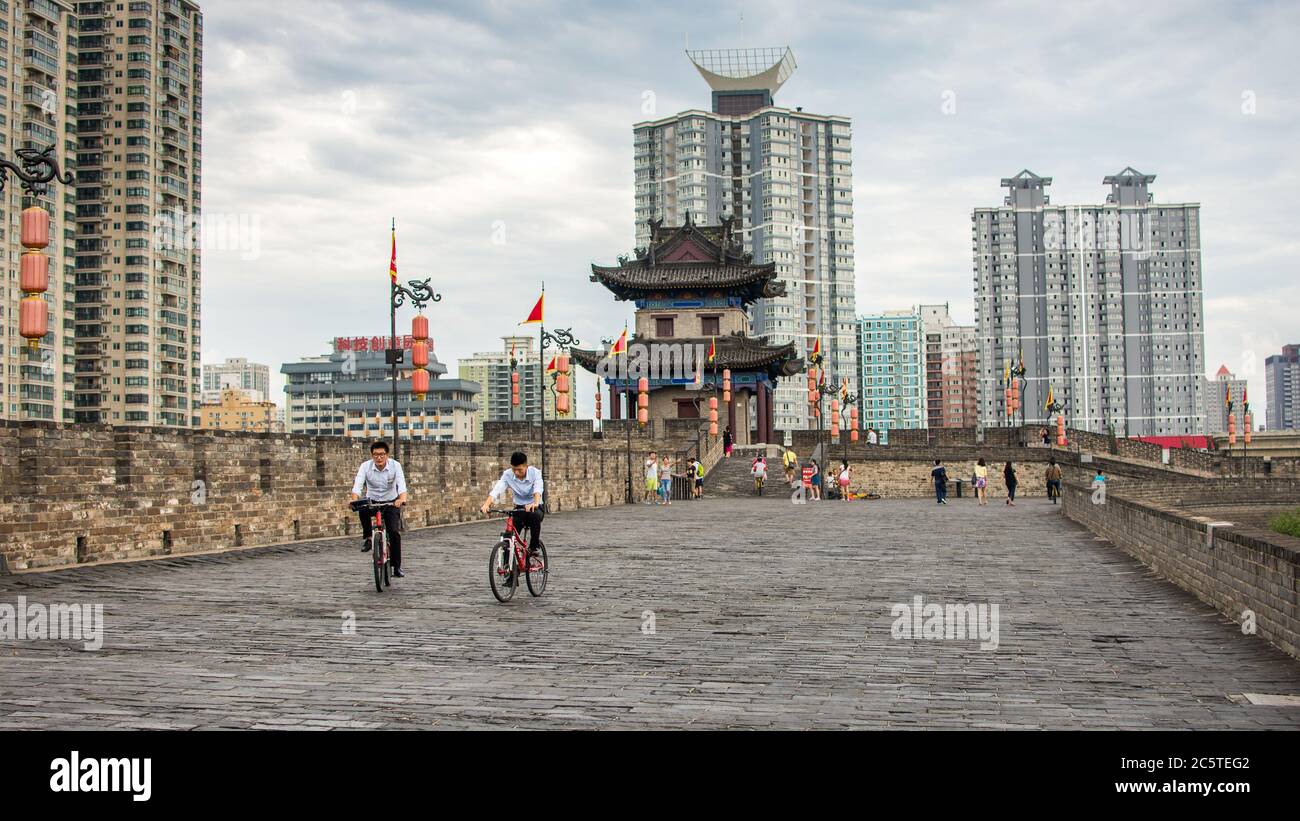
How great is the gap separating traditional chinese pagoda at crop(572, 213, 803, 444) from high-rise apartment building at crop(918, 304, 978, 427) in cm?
8651

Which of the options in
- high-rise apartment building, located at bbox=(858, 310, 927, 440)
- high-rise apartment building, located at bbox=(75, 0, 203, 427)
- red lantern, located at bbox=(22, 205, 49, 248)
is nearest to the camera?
red lantern, located at bbox=(22, 205, 49, 248)

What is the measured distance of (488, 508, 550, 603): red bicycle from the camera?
984cm

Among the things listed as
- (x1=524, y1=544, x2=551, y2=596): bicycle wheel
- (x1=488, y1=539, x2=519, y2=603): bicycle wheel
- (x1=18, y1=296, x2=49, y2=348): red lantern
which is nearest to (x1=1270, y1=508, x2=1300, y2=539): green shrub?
(x1=524, y1=544, x2=551, y2=596): bicycle wheel

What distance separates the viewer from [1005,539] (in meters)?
18.0

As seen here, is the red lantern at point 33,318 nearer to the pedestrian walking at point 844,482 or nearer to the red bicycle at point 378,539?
the red bicycle at point 378,539

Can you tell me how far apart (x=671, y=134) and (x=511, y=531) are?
107 metres

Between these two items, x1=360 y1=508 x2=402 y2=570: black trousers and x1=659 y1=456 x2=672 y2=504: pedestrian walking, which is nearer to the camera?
x1=360 y1=508 x2=402 y2=570: black trousers

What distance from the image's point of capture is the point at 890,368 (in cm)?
12631

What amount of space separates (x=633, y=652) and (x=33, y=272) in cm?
836

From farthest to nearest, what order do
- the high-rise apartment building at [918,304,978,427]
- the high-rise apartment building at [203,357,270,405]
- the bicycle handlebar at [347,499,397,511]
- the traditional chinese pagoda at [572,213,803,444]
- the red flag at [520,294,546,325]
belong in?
the high-rise apartment building at [203,357,270,405]
the high-rise apartment building at [918,304,978,427]
the traditional chinese pagoda at [572,213,803,444]
the red flag at [520,294,546,325]
the bicycle handlebar at [347,499,397,511]

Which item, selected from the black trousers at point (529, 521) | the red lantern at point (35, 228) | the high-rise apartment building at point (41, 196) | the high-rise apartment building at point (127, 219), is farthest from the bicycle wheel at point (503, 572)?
the high-rise apartment building at point (127, 219)

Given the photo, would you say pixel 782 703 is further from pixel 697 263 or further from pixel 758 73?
pixel 758 73

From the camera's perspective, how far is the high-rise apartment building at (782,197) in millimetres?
110000

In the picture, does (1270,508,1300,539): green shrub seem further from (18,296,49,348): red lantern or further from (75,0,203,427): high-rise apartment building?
(75,0,203,427): high-rise apartment building
